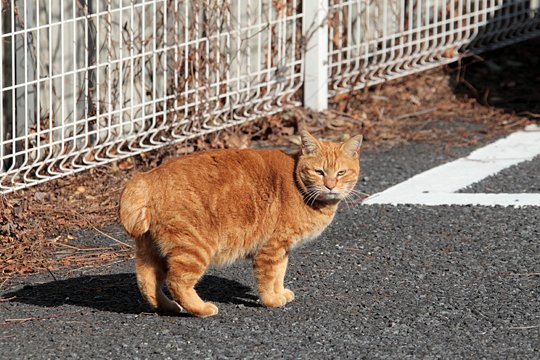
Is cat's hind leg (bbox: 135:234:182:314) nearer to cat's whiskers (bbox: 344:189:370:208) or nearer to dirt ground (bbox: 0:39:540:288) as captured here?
dirt ground (bbox: 0:39:540:288)

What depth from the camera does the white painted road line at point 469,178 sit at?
6.82 meters

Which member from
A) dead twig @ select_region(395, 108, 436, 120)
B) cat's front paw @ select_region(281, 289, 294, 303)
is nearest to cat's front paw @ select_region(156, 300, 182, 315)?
cat's front paw @ select_region(281, 289, 294, 303)

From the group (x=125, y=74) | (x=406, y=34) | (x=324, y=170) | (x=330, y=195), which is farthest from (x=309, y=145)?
(x=406, y=34)

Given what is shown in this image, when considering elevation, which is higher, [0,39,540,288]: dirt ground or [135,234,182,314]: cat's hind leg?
[135,234,182,314]: cat's hind leg

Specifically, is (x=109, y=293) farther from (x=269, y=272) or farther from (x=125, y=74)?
(x=125, y=74)

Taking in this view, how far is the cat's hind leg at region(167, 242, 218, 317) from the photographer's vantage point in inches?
187

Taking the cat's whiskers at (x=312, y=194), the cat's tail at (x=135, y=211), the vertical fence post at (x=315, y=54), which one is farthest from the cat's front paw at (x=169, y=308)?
the vertical fence post at (x=315, y=54)

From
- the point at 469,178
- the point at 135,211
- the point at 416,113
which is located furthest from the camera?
the point at 416,113

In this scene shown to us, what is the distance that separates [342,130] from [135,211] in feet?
13.7

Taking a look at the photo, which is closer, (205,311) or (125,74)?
(205,311)

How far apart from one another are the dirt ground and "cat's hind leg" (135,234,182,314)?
0.99 m

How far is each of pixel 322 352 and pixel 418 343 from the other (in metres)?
0.43

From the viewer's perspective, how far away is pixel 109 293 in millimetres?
5363

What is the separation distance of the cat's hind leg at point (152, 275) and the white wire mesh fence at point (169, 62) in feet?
6.38
